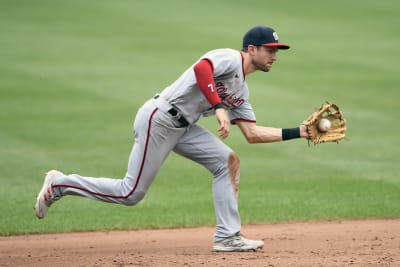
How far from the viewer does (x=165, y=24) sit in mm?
24141

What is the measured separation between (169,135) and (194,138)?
242 millimetres

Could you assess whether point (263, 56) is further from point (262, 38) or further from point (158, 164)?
point (158, 164)

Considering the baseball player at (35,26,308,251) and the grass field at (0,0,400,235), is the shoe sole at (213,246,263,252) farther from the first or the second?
the grass field at (0,0,400,235)

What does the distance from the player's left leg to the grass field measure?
6.20 ft

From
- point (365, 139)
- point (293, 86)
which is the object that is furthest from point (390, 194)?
point (293, 86)

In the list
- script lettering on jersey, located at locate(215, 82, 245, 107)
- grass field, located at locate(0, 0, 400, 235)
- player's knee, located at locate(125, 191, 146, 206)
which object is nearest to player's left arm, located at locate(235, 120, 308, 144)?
script lettering on jersey, located at locate(215, 82, 245, 107)

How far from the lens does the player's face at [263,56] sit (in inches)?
294

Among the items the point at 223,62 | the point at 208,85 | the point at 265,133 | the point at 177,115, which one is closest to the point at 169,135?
the point at 177,115

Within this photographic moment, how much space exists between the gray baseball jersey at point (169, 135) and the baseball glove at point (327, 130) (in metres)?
0.64

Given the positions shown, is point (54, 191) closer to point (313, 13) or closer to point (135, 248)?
point (135, 248)

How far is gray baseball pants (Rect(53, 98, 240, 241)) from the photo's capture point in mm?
7469

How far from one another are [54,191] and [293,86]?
1058 centimetres

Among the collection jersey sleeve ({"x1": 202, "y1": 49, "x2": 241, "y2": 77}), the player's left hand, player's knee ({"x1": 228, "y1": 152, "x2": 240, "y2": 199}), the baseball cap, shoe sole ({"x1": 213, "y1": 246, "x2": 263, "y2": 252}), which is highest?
the baseball cap

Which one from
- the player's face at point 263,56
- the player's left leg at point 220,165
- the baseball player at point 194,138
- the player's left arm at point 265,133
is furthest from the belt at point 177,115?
the player's face at point 263,56
